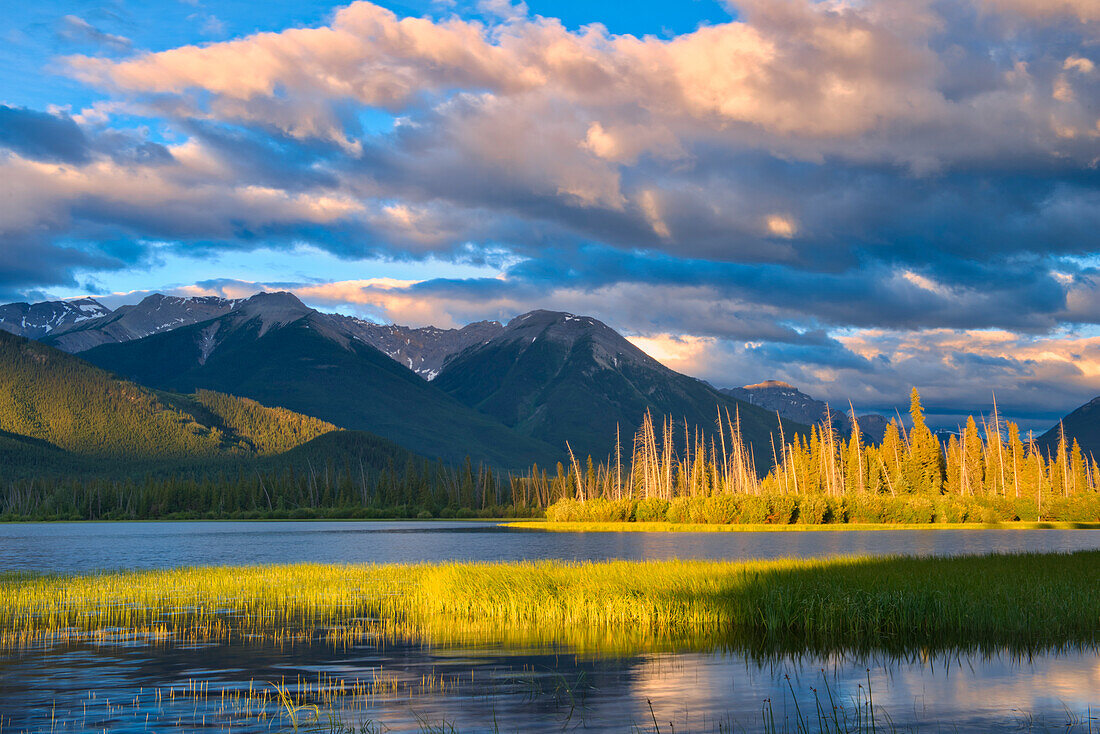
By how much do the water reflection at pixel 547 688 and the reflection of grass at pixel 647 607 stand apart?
3.03m

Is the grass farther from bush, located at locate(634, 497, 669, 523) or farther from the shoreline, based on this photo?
bush, located at locate(634, 497, 669, 523)

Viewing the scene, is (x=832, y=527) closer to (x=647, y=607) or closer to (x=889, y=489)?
(x=889, y=489)

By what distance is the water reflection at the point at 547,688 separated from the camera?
20781mm

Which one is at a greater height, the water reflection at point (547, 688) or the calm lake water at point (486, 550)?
the water reflection at point (547, 688)

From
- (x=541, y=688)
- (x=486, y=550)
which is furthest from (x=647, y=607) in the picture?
(x=486, y=550)

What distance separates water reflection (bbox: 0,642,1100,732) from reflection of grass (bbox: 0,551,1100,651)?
303 cm

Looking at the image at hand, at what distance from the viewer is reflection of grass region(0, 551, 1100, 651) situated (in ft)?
106

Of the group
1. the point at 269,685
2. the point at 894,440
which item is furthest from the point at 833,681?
the point at 894,440

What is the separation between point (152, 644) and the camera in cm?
3212

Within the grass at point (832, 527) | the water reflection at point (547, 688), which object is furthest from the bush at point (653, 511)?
the water reflection at point (547, 688)

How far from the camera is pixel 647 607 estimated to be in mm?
36375

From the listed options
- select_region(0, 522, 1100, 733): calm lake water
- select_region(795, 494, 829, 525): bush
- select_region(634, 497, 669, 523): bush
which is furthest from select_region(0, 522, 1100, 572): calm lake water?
select_region(634, 497, 669, 523): bush

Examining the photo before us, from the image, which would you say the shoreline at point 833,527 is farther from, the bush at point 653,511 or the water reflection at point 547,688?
the water reflection at point 547,688

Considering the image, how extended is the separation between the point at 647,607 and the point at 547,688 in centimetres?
1252
